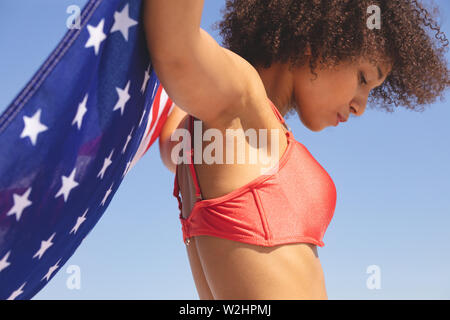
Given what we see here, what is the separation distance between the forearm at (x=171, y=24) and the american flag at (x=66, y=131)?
0.03 meters

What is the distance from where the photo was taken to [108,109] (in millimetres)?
936

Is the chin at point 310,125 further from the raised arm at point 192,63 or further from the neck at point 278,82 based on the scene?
the raised arm at point 192,63

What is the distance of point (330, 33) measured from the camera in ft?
4.19

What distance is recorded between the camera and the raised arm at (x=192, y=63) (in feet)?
Result: 2.77

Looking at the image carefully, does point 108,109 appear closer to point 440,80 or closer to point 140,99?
point 140,99

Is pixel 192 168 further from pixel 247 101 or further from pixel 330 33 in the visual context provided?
pixel 330 33

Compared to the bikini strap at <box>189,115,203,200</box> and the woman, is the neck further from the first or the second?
the bikini strap at <box>189,115,203,200</box>

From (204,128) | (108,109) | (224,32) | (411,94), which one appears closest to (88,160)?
(108,109)

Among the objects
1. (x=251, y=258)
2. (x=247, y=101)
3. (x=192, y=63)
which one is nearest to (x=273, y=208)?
(x=251, y=258)

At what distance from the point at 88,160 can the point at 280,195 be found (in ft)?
1.41

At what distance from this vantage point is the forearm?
2.72 feet

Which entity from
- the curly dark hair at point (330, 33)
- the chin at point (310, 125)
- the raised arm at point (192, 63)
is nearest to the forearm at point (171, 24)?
the raised arm at point (192, 63)

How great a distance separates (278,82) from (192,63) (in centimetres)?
53

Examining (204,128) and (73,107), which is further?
(204,128)
